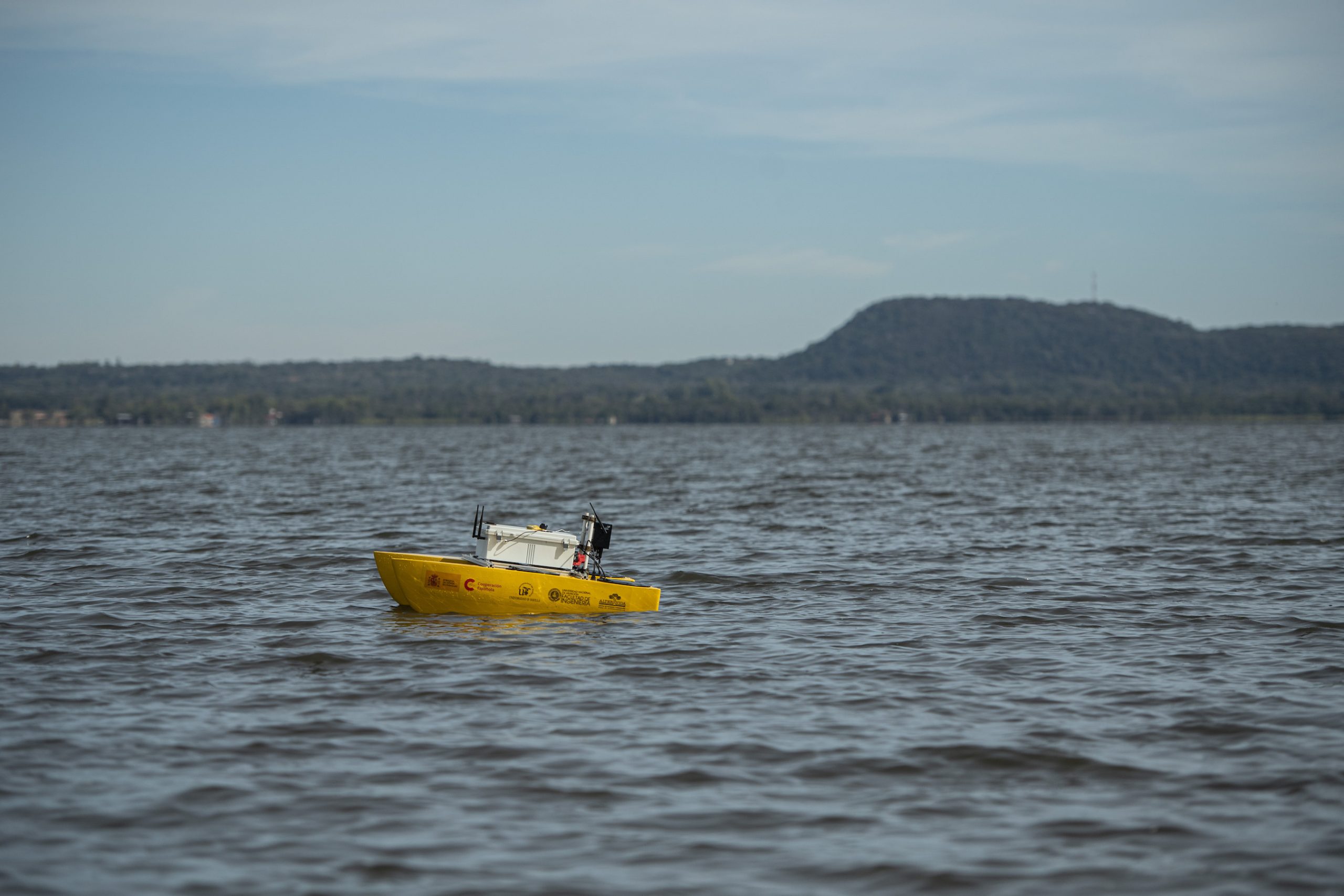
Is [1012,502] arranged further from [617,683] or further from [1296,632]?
[617,683]

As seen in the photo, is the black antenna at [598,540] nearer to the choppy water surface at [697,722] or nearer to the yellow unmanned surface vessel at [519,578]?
the yellow unmanned surface vessel at [519,578]

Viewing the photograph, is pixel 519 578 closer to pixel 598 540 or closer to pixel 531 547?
pixel 531 547

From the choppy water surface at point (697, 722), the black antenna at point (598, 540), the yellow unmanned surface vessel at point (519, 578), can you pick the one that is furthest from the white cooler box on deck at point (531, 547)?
the choppy water surface at point (697, 722)

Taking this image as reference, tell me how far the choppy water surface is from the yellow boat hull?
1.15ft

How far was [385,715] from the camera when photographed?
15.9 metres

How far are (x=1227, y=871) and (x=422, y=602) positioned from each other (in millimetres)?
15538

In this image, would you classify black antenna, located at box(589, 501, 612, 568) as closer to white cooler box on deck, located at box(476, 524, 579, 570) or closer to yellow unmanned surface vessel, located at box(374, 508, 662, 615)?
yellow unmanned surface vessel, located at box(374, 508, 662, 615)

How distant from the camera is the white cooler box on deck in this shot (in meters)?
22.9

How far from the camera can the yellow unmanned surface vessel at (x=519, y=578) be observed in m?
22.6

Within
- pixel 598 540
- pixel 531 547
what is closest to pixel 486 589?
pixel 531 547

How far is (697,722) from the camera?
15.8 meters

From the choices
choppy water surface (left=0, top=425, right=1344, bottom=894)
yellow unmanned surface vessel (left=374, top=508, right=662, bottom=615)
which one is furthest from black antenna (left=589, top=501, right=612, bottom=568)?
choppy water surface (left=0, top=425, right=1344, bottom=894)

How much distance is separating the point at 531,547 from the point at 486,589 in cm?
→ 123

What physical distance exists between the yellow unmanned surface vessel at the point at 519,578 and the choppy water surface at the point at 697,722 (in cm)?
41
